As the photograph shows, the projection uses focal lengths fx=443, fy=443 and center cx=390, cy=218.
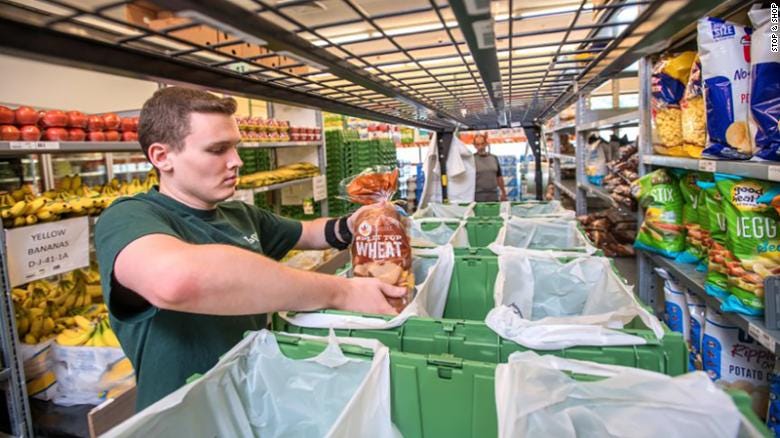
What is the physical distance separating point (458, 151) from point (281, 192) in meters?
2.07

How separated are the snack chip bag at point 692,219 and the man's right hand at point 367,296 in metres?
1.27

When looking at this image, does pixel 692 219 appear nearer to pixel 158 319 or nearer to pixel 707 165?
pixel 707 165

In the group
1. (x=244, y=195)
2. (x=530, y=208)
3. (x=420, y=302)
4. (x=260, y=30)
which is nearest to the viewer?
(x=260, y=30)

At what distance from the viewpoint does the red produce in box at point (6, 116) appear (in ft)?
6.39

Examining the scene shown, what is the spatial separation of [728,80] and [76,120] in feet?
8.92

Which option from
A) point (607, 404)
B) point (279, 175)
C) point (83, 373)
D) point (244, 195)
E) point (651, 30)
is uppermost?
point (651, 30)

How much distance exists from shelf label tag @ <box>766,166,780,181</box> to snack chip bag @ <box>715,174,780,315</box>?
0.17 metres

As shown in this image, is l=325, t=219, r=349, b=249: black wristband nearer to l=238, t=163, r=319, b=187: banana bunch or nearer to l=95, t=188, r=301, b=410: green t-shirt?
l=95, t=188, r=301, b=410: green t-shirt

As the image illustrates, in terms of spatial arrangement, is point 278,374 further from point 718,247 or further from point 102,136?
point 102,136

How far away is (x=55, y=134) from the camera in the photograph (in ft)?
6.90

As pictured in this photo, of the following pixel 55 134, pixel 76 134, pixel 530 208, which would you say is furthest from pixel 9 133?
pixel 530 208

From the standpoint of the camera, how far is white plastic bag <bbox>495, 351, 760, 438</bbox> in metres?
0.57

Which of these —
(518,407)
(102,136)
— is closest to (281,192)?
(102,136)

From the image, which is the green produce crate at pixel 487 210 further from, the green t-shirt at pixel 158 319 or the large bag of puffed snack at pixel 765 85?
the green t-shirt at pixel 158 319
